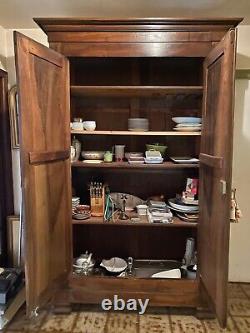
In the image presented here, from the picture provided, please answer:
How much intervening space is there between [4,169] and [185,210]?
1.53 metres

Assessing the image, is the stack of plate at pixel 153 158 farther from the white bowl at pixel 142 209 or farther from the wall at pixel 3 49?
the wall at pixel 3 49

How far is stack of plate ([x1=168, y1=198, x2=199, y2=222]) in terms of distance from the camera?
202 centimetres

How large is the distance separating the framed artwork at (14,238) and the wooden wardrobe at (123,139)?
0.50 meters

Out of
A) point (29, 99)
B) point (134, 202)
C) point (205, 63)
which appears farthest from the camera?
point (134, 202)

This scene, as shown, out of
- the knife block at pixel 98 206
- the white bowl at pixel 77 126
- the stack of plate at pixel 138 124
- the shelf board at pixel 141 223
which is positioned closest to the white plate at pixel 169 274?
the shelf board at pixel 141 223

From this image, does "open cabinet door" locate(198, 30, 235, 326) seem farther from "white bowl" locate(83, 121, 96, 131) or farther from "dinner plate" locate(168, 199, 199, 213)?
"white bowl" locate(83, 121, 96, 131)

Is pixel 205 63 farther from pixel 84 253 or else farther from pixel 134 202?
pixel 84 253

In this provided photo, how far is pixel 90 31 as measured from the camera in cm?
185

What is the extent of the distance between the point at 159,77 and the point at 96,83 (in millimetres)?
519

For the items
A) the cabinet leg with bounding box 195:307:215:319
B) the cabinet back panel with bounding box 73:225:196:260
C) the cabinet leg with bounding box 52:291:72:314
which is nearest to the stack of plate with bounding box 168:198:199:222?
the cabinet back panel with bounding box 73:225:196:260

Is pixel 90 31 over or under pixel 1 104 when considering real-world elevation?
over

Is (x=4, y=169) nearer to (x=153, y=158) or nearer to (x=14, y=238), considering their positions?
(x=14, y=238)

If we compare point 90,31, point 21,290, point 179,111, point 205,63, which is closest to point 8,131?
point 90,31

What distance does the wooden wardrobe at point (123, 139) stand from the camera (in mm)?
1533
